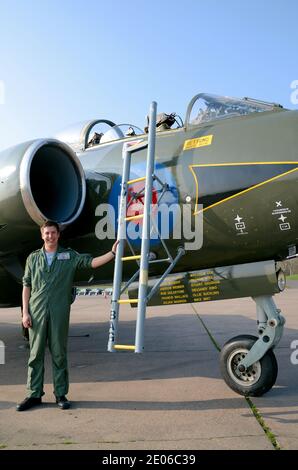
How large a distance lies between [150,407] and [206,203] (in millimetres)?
2029

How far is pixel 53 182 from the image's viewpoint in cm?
545

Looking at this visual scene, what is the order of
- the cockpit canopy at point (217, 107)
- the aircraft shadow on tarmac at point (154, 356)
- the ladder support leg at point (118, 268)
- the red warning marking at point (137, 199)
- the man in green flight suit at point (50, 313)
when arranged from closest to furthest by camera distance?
1. the ladder support leg at point (118, 268)
2. the man in green flight suit at point (50, 313)
3. the red warning marking at point (137, 199)
4. the cockpit canopy at point (217, 107)
5. the aircraft shadow on tarmac at point (154, 356)

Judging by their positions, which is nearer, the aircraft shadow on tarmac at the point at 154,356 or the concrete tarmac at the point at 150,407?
the concrete tarmac at the point at 150,407

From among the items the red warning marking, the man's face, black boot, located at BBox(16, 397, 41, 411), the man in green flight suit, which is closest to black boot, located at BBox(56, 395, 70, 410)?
the man in green flight suit

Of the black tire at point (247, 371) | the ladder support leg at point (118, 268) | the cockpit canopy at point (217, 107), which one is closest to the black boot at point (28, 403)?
the ladder support leg at point (118, 268)

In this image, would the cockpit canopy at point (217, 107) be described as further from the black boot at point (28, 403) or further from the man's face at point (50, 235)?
the black boot at point (28, 403)

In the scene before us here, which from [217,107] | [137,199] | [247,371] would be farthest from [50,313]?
[217,107]

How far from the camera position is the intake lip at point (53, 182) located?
190 inches

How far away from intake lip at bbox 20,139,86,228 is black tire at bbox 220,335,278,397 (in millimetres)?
2192

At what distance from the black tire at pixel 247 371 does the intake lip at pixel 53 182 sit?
2.19 metres

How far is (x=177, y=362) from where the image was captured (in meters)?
6.59

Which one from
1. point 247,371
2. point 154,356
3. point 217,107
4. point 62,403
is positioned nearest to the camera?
point 62,403

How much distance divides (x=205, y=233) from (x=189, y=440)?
2.05 m

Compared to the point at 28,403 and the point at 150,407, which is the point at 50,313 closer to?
the point at 28,403
